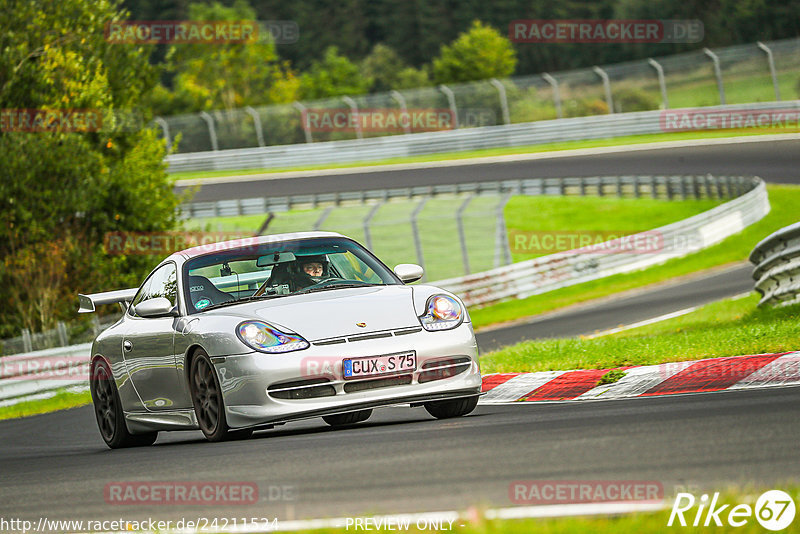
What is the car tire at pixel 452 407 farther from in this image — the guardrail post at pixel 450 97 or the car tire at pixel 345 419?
the guardrail post at pixel 450 97

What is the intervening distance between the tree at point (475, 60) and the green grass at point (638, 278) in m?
43.5

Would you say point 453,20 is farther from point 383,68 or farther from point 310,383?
point 310,383

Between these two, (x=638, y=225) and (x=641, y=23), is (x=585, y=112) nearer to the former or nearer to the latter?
(x=638, y=225)

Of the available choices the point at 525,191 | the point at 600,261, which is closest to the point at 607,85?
the point at 525,191

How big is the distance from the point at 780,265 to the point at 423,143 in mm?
32483

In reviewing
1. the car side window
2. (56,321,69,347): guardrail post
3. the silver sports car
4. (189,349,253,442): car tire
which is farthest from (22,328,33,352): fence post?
(189,349,253,442): car tire

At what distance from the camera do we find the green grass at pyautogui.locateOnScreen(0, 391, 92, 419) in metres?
15.2

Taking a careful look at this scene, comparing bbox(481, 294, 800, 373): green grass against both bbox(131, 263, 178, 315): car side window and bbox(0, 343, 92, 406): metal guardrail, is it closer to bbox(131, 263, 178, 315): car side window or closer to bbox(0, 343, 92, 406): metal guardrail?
bbox(131, 263, 178, 315): car side window

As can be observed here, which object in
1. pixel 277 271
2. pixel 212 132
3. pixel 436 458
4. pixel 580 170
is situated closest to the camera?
pixel 436 458

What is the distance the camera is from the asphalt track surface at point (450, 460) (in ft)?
16.4

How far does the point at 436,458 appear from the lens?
5961mm

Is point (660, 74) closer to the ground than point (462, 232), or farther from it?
farther from it

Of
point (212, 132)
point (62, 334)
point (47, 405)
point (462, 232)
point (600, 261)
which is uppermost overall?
point (212, 132)

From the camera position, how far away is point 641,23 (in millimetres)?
78375
